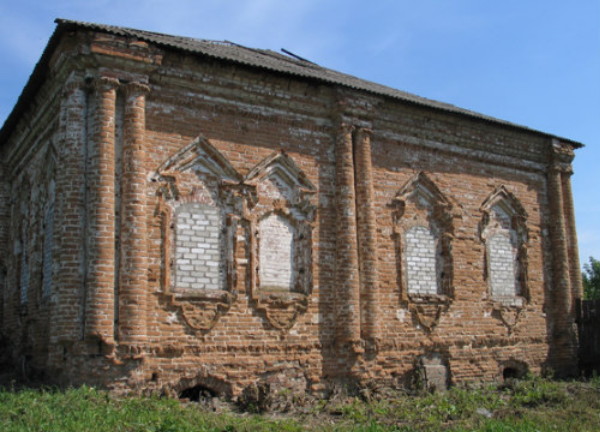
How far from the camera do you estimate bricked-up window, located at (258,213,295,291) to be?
10.9m

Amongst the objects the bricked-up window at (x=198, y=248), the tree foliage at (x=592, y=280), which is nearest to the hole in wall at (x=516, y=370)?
the bricked-up window at (x=198, y=248)

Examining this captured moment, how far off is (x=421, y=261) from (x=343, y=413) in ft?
12.7

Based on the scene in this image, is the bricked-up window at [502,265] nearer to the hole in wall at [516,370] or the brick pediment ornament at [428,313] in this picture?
the hole in wall at [516,370]

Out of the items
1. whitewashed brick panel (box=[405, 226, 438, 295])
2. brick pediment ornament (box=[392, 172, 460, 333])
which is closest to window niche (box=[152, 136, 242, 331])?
brick pediment ornament (box=[392, 172, 460, 333])

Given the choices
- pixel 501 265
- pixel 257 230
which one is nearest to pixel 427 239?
pixel 501 265

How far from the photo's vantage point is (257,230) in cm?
1082

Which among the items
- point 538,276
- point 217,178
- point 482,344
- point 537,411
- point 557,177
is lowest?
point 537,411

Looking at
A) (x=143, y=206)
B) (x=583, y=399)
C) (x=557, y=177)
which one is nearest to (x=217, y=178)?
(x=143, y=206)

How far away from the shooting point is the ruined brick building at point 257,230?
31.0 feet

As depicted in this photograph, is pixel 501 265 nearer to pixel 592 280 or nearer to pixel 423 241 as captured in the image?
pixel 423 241

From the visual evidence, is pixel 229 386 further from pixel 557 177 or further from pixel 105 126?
pixel 557 177

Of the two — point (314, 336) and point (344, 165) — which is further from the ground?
point (344, 165)

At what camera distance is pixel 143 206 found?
31.6 feet

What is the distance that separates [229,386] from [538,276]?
25.3ft
